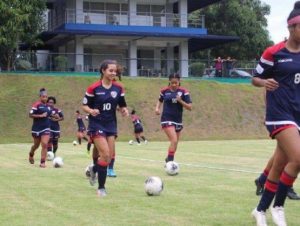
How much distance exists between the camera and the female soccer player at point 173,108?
1441 cm

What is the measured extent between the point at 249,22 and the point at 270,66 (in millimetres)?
59758

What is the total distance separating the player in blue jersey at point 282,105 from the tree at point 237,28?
5885 cm

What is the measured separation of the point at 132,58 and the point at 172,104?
3662 cm

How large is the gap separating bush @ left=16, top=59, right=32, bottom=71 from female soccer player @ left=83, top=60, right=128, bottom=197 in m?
35.6

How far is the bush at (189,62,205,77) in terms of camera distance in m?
48.8

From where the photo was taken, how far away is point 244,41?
65438 millimetres

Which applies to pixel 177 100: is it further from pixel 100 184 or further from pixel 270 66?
pixel 270 66

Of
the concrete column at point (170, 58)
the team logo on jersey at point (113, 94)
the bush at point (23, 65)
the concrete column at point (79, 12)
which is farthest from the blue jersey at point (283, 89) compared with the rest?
the concrete column at point (79, 12)

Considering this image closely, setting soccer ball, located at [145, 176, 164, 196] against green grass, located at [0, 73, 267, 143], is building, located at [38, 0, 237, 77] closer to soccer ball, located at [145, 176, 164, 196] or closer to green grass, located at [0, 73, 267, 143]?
green grass, located at [0, 73, 267, 143]

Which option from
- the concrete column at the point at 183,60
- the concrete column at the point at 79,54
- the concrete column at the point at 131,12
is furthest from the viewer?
the concrete column at the point at 131,12

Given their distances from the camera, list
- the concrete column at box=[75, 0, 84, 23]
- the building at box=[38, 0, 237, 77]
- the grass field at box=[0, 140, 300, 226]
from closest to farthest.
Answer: the grass field at box=[0, 140, 300, 226] < the building at box=[38, 0, 237, 77] < the concrete column at box=[75, 0, 84, 23]

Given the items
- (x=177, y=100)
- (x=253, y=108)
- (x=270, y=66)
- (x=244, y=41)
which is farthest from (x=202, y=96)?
(x=270, y=66)

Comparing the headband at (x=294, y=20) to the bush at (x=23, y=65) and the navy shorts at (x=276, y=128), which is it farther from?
the bush at (x=23, y=65)

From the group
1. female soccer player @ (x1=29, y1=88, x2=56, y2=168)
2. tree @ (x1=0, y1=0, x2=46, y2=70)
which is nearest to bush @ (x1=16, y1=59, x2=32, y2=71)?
tree @ (x1=0, y1=0, x2=46, y2=70)
